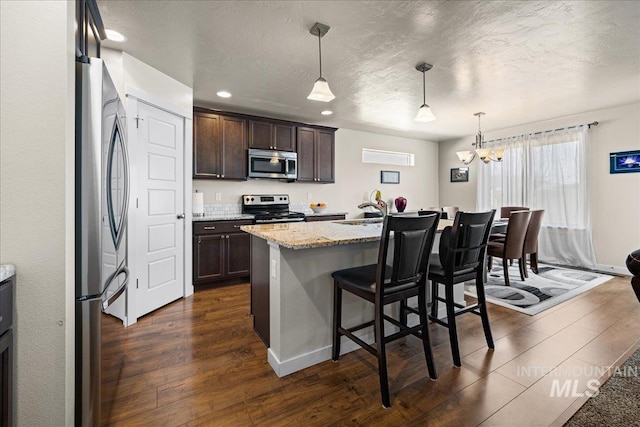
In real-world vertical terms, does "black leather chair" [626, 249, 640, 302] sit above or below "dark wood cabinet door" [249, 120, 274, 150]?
below

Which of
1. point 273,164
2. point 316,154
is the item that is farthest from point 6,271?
point 316,154

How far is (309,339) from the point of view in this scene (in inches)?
78.0

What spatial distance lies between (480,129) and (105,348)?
21.0ft

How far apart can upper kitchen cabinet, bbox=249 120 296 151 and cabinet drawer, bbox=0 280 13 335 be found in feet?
11.6

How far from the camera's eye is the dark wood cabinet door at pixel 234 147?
407 centimetres

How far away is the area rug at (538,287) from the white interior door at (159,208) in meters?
3.44

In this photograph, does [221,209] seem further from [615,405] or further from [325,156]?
[615,405]

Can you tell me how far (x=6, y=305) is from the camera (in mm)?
953

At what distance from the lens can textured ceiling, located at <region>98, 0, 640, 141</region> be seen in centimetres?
208

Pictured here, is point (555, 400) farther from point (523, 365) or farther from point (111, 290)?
point (111, 290)

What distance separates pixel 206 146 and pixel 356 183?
298 centimetres

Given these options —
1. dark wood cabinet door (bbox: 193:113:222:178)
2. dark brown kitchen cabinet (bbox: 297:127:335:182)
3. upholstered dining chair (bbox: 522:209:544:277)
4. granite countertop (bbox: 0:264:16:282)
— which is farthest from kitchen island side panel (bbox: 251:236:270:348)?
upholstered dining chair (bbox: 522:209:544:277)

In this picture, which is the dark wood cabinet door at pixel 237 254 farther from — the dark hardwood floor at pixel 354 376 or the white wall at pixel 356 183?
the dark hardwood floor at pixel 354 376

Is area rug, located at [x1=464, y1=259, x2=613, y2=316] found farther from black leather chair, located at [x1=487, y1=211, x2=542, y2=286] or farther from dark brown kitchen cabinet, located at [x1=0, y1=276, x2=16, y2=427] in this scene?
dark brown kitchen cabinet, located at [x1=0, y1=276, x2=16, y2=427]
